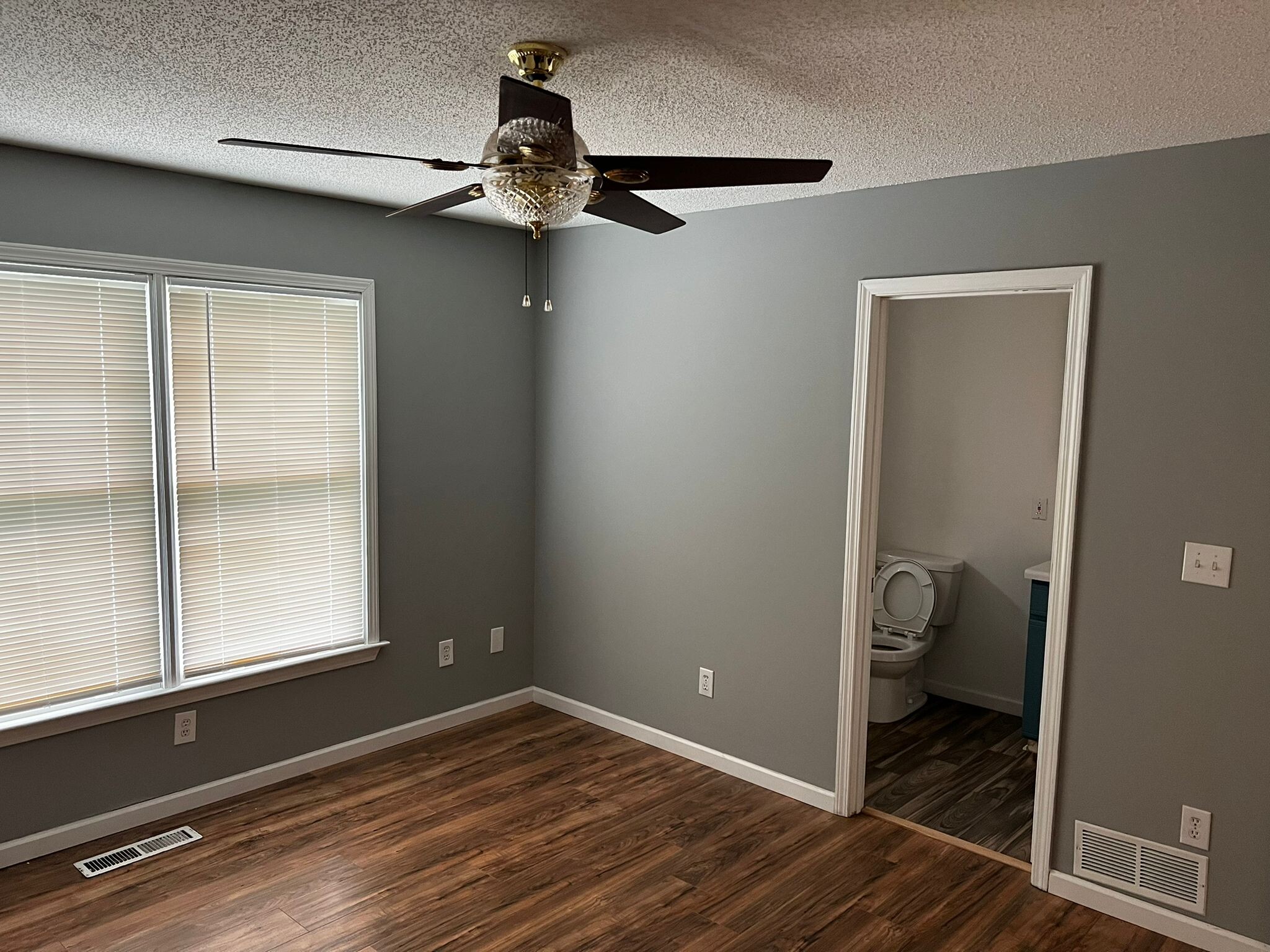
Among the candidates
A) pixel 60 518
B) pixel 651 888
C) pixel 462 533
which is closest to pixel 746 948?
pixel 651 888

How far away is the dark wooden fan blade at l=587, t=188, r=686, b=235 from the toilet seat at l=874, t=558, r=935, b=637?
2.90 m

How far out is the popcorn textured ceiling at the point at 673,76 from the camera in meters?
1.79

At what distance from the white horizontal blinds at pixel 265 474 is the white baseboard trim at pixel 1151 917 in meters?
2.89

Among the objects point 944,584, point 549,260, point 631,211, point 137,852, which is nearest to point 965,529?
point 944,584

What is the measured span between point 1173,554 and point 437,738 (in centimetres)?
313

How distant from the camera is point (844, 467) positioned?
11.4 feet

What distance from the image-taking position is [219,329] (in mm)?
3463

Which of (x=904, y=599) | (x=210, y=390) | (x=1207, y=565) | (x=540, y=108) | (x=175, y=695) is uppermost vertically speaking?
(x=540, y=108)

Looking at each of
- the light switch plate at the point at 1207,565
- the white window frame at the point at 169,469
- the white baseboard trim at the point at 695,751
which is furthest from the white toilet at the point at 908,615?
the white window frame at the point at 169,469

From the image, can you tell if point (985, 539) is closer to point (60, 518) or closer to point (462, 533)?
point (462, 533)

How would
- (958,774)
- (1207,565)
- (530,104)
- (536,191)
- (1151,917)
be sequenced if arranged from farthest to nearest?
(958,774) → (1151,917) → (1207,565) → (536,191) → (530,104)

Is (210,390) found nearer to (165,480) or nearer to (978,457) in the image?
(165,480)

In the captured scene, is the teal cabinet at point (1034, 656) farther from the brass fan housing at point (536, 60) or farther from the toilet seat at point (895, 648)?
the brass fan housing at point (536, 60)

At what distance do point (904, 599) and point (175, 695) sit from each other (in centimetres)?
342
